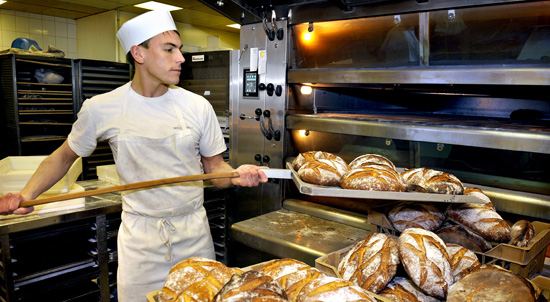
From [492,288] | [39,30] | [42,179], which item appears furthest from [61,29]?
[492,288]

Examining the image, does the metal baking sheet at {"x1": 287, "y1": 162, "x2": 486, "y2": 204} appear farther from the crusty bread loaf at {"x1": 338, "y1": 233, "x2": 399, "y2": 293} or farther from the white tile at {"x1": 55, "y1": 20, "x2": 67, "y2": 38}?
the white tile at {"x1": 55, "y1": 20, "x2": 67, "y2": 38}

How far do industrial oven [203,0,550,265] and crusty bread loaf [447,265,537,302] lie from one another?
94 centimetres

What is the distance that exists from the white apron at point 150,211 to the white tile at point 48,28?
19.4 ft

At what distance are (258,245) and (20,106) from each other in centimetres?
395

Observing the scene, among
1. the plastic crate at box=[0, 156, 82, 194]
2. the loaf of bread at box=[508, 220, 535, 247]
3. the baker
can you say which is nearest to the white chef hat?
the baker

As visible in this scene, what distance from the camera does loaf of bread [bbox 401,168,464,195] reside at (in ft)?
5.17

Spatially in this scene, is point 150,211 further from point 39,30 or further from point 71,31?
point 71,31

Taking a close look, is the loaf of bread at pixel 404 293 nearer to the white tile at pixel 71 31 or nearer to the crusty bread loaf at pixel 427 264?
the crusty bread loaf at pixel 427 264

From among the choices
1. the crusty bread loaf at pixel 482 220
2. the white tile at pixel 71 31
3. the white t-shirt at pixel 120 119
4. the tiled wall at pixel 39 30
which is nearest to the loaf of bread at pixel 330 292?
the crusty bread loaf at pixel 482 220

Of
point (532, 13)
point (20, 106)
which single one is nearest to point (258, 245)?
point (532, 13)

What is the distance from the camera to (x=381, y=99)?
145 inches

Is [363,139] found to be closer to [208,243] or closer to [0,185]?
[208,243]

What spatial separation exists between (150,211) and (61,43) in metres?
6.28

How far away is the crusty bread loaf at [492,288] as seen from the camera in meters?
1.10
